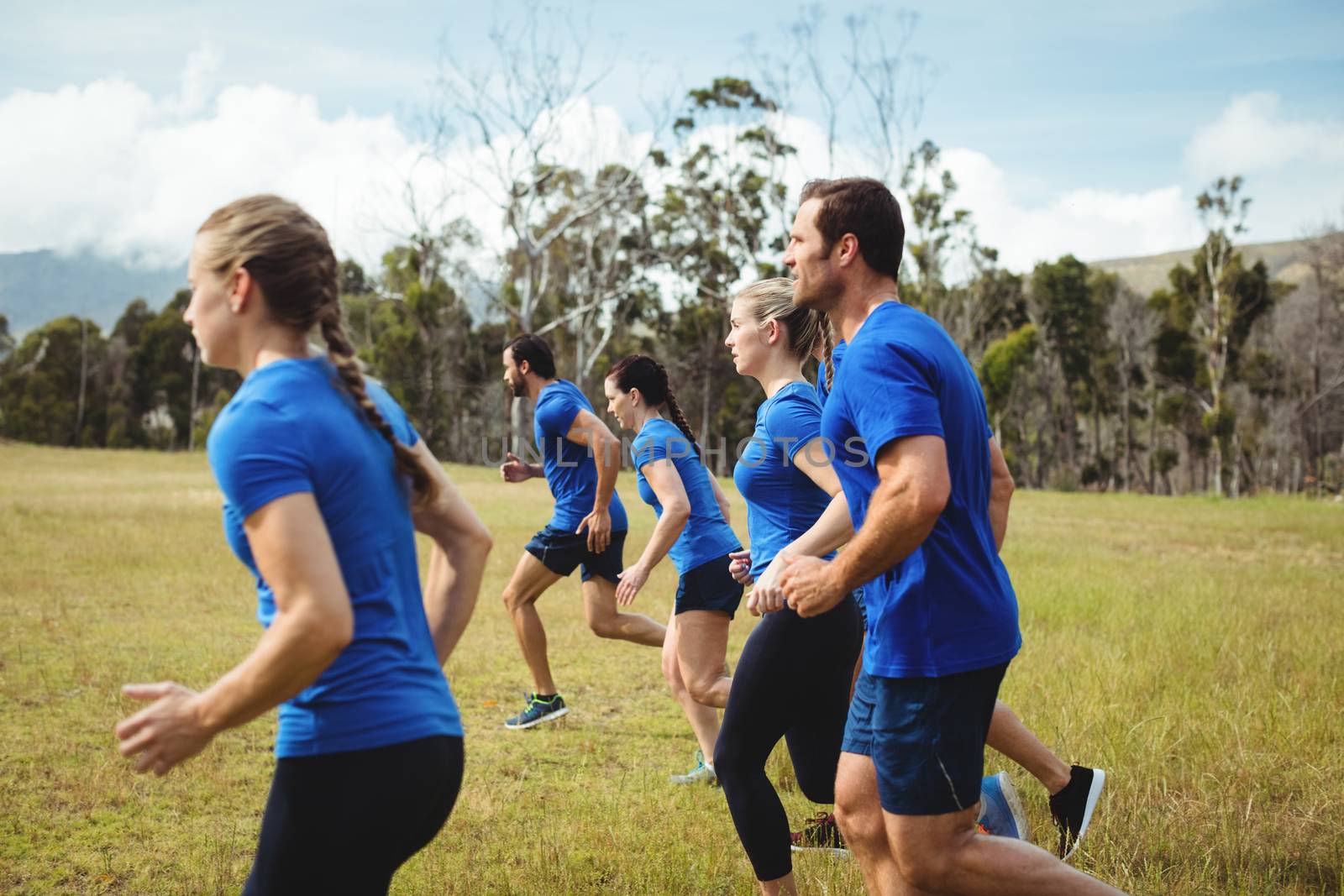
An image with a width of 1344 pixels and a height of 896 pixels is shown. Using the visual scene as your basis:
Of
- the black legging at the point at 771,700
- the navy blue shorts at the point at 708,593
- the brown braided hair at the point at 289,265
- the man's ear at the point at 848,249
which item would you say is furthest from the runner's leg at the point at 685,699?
the brown braided hair at the point at 289,265

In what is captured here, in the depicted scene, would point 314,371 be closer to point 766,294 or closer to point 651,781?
point 766,294

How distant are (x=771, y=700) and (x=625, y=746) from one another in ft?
9.98

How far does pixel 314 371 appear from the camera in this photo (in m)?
2.01

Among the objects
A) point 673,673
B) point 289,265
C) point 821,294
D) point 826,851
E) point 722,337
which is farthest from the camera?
point 722,337

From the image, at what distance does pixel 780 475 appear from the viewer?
12.4ft

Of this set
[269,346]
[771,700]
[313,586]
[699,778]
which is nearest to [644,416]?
[699,778]

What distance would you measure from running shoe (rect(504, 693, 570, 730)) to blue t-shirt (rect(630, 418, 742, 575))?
2.11 metres

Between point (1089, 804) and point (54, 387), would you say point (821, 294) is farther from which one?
point (54, 387)

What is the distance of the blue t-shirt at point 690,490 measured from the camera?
503 cm

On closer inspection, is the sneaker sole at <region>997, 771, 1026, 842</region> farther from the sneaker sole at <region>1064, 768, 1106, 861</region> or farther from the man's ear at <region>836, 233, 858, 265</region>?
the man's ear at <region>836, 233, 858, 265</region>

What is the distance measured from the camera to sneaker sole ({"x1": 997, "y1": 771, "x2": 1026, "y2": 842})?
11.6ft

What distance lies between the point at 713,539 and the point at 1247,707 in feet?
11.5

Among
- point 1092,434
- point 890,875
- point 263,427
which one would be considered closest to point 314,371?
point 263,427

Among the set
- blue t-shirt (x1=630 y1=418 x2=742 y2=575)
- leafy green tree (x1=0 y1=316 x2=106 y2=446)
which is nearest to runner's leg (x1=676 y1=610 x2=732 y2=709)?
blue t-shirt (x1=630 y1=418 x2=742 y2=575)
